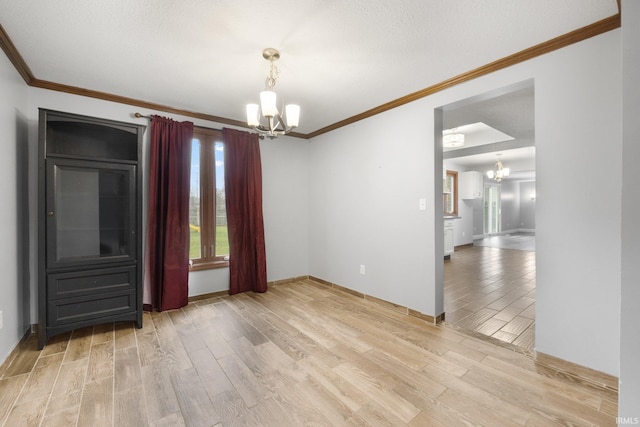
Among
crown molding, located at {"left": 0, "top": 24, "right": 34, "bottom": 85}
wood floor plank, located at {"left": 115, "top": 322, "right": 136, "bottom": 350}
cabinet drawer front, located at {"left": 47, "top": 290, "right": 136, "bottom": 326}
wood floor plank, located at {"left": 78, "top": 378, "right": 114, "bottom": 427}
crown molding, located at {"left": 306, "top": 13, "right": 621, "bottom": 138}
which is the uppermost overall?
crown molding, located at {"left": 0, "top": 24, "right": 34, "bottom": 85}

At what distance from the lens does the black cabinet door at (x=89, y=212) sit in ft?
7.77

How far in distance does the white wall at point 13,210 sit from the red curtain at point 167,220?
987 mm

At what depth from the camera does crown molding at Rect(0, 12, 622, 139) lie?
6.15ft

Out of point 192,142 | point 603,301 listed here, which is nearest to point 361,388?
point 603,301

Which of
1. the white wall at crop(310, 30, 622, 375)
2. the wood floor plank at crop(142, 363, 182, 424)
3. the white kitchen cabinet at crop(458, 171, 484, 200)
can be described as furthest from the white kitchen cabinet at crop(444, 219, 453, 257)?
the wood floor plank at crop(142, 363, 182, 424)

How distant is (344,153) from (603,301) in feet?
9.76

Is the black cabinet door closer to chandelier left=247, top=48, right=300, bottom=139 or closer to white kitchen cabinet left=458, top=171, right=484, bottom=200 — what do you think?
chandelier left=247, top=48, right=300, bottom=139

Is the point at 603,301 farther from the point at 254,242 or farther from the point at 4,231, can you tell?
the point at 4,231

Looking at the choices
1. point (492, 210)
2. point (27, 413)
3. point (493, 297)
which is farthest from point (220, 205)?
point (492, 210)

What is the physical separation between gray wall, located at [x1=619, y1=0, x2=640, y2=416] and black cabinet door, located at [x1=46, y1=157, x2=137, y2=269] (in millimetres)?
3473

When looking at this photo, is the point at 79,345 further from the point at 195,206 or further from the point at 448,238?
the point at 448,238

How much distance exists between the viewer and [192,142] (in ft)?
11.6

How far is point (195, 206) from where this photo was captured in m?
3.62

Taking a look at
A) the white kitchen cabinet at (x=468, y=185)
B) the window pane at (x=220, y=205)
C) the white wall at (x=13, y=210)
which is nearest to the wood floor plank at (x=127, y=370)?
the white wall at (x=13, y=210)
